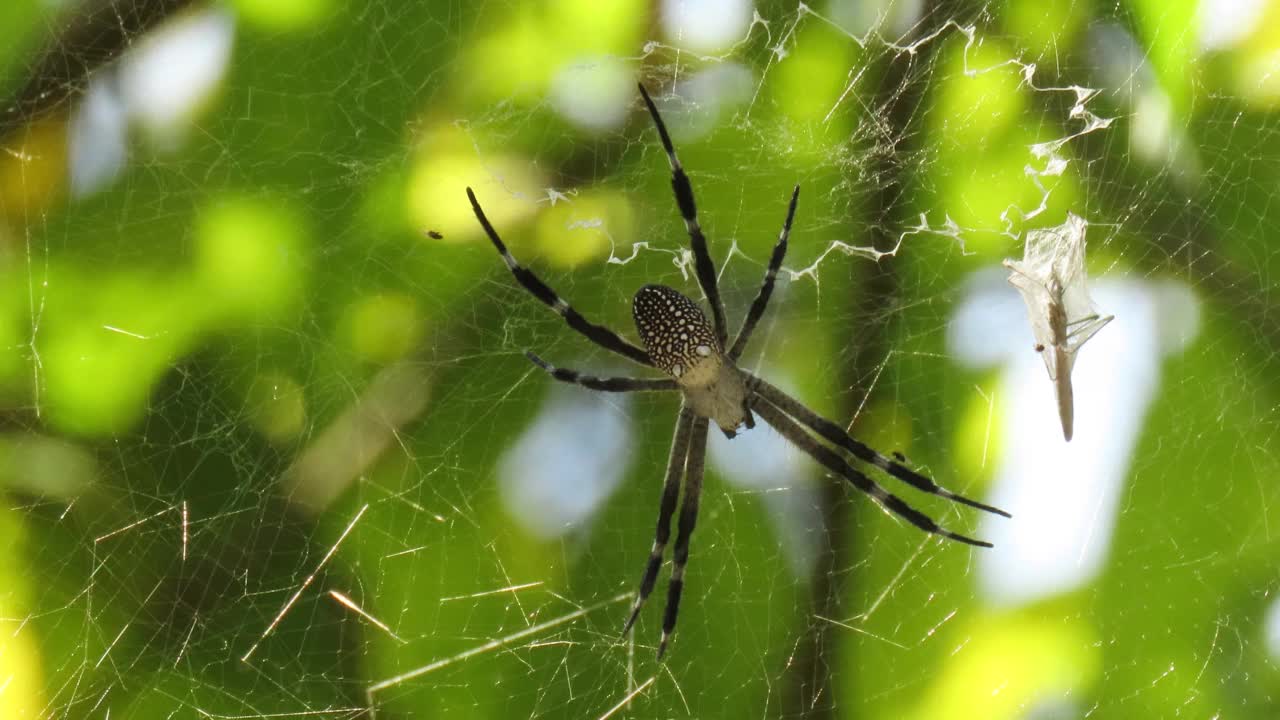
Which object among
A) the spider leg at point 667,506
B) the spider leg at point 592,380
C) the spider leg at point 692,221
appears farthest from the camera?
the spider leg at point 667,506

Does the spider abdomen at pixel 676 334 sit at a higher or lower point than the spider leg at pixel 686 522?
higher

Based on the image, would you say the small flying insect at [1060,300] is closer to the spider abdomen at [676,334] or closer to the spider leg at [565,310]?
the spider abdomen at [676,334]

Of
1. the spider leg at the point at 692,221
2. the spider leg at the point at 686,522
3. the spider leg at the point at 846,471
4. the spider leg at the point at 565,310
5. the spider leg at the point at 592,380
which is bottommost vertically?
the spider leg at the point at 686,522

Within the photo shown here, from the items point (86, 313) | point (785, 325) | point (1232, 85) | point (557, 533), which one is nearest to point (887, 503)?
point (785, 325)

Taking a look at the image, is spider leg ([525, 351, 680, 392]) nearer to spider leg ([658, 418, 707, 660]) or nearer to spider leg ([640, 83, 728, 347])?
spider leg ([658, 418, 707, 660])

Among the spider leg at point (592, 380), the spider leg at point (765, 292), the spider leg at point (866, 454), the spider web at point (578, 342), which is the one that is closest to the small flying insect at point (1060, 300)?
the spider web at point (578, 342)

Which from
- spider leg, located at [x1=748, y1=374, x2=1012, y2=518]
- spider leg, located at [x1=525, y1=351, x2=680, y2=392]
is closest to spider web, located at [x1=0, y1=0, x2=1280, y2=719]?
spider leg, located at [x1=748, y1=374, x2=1012, y2=518]

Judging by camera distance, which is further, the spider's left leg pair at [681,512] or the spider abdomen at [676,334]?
the spider's left leg pair at [681,512]

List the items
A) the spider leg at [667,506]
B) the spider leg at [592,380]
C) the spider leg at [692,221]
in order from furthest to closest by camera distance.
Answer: the spider leg at [667,506] → the spider leg at [592,380] → the spider leg at [692,221]
